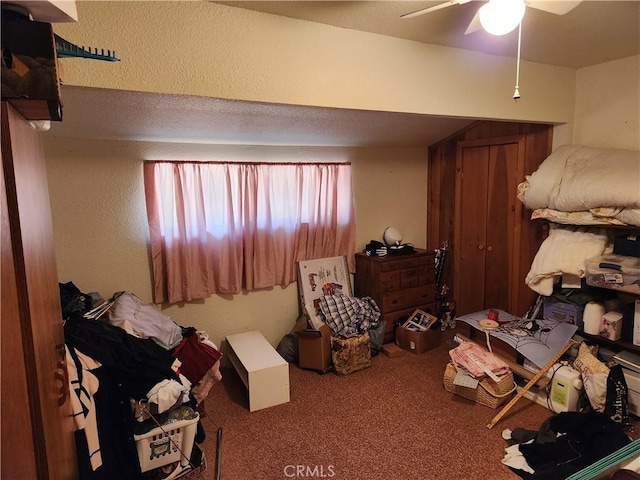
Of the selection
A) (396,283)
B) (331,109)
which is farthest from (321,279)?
(331,109)

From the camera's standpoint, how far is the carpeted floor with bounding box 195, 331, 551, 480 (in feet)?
7.11

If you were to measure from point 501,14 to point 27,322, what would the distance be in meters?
1.83

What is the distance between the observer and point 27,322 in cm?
93

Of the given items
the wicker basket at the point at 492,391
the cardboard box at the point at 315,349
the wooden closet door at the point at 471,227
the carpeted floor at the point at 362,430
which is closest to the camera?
the carpeted floor at the point at 362,430

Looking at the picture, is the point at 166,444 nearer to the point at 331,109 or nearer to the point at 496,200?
the point at 331,109

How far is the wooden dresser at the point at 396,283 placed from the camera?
3.66m

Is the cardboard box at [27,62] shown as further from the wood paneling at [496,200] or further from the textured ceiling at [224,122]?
the wood paneling at [496,200]

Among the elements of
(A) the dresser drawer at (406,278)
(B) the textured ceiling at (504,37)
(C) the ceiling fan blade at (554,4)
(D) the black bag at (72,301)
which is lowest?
(A) the dresser drawer at (406,278)

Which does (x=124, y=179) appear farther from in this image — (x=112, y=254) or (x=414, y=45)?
(x=414, y=45)

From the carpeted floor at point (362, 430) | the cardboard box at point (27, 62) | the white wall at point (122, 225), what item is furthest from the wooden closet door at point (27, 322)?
the white wall at point (122, 225)

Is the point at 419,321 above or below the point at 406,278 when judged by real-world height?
below

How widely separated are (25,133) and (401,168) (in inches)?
140

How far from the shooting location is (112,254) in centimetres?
294

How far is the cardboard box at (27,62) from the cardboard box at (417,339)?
326 cm
